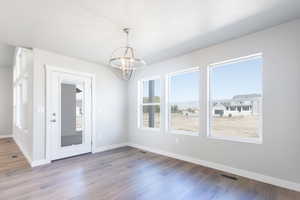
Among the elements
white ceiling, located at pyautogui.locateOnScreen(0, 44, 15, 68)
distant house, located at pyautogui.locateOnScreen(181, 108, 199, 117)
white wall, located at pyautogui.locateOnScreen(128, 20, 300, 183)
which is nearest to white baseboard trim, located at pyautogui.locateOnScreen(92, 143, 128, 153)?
distant house, located at pyautogui.locateOnScreen(181, 108, 199, 117)

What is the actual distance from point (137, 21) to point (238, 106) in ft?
8.04

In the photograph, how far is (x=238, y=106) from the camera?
3115 millimetres

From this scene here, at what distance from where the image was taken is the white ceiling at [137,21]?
6.68 feet

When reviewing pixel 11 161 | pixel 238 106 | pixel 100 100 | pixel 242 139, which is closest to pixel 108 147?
pixel 100 100

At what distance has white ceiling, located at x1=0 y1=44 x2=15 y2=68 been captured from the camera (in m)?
5.10

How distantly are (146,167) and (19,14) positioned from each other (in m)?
3.39

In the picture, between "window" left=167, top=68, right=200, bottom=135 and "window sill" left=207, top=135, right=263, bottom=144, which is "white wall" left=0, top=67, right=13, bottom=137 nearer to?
"window" left=167, top=68, right=200, bottom=135

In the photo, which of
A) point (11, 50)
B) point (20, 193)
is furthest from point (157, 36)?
point (11, 50)

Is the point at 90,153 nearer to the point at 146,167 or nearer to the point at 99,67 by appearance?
the point at 146,167

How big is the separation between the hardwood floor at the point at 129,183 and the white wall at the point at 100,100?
2.68 ft

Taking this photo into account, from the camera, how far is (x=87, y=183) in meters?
2.64

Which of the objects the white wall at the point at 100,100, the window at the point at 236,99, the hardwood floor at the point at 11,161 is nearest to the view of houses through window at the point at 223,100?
the window at the point at 236,99

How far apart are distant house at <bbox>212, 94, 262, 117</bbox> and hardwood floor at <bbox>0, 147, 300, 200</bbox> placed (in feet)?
3.88

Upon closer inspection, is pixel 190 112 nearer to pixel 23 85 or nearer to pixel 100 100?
pixel 100 100
